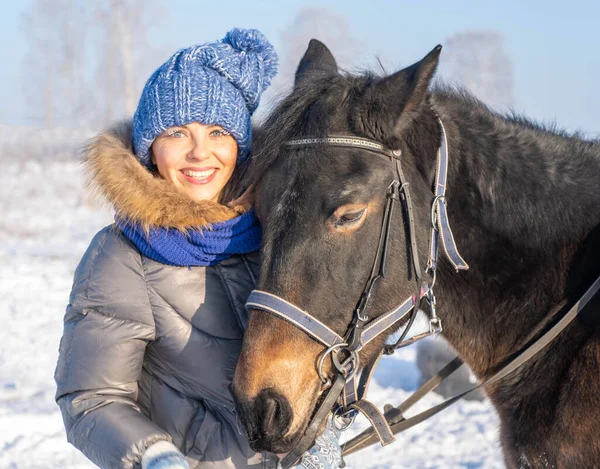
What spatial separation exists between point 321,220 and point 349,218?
99mm

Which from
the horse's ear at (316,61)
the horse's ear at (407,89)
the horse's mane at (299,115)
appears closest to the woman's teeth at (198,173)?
the horse's mane at (299,115)

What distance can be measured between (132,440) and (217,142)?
1140 millimetres

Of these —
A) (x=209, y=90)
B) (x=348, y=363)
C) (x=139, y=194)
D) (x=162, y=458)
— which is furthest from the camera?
(x=209, y=90)

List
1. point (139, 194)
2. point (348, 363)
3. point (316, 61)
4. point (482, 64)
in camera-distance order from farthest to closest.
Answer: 1. point (482, 64)
2. point (316, 61)
3. point (139, 194)
4. point (348, 363)

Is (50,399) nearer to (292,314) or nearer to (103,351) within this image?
(103,351)

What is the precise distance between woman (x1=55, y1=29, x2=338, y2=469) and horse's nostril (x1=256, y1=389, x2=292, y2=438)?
0.42ft

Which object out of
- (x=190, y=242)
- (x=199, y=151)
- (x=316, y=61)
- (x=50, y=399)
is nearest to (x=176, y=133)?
(x=199, y=151)

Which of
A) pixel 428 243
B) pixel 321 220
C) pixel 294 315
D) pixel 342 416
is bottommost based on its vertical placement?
pixel 342 416

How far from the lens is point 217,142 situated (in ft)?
8.42

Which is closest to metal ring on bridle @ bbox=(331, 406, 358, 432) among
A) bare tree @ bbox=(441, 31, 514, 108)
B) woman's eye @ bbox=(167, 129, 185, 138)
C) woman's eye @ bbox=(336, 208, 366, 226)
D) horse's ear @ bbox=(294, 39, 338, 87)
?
woman's eye @ bbox=(336, 208, 366, 226)

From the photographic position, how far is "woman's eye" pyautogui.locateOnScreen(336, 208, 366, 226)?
219 centimetres

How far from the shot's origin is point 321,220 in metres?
2.17

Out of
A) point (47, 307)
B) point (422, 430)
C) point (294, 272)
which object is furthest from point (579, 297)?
point (47, 307)

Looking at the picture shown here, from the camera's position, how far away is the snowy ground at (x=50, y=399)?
186 inches
